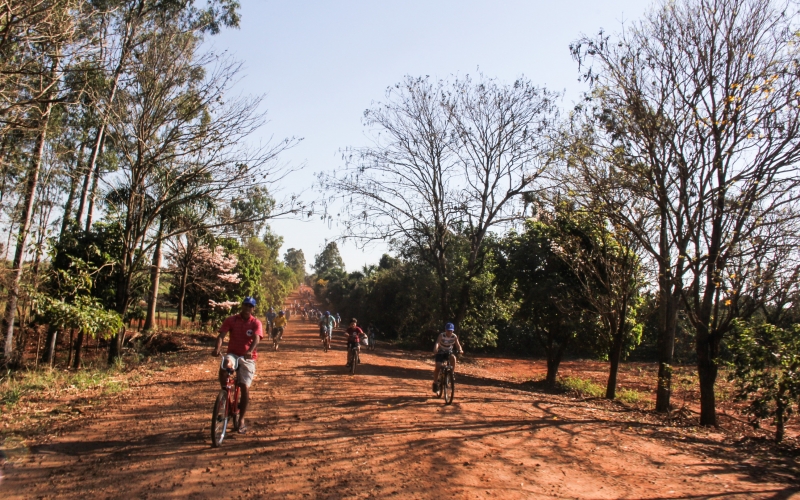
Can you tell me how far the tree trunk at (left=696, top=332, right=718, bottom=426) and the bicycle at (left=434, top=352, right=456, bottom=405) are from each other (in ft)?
18.2

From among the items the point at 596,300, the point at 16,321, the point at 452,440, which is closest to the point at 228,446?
the point at 452,440

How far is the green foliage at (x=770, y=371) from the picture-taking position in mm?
9344

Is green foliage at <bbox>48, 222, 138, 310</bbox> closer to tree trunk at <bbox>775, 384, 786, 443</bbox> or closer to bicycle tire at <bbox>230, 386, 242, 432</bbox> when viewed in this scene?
bicycle tire at <bbox>230, 386, 242, 432</bbox>

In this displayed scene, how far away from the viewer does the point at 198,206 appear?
17109mm

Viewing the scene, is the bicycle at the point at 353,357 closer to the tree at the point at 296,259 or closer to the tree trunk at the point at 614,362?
the tree trunk at the point at 614,362

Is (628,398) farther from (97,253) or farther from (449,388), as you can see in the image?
(97,253)

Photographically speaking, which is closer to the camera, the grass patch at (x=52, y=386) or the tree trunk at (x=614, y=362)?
the grass patch at (x=52, y=386)

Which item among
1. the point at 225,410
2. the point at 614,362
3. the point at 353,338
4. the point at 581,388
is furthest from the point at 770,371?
the point at 581,388

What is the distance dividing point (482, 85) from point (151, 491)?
78.1ft

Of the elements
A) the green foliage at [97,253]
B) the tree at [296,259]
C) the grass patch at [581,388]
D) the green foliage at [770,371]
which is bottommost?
the grass patch at [581,388]

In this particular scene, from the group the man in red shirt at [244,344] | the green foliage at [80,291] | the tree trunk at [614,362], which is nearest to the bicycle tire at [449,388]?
the man in red shirt at [244,344]

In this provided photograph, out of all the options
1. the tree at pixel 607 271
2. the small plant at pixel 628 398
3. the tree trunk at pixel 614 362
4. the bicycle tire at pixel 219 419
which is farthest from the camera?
the tree trunk at pixel 614 362

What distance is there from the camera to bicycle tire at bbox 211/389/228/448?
6.71 m

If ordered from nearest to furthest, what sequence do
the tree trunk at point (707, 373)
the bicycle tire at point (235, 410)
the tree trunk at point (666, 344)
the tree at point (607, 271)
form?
the bicycle tire at point (235, 410)
the tree trunk at point (707, 373)
the tree trunk at point (666, 344)
the tree at point (607, 271)
